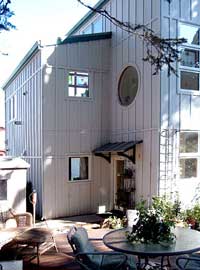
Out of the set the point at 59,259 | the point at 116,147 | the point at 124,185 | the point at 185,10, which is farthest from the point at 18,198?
the point at 185,10

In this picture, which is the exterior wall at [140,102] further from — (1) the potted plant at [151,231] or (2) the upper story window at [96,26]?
(1) the potted plant at [151,231]

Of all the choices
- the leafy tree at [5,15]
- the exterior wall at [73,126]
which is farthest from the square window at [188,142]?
the leafy tree at [5,15]

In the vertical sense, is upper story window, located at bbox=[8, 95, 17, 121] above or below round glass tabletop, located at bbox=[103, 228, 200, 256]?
above

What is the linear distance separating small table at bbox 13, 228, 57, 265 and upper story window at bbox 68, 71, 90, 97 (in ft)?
17.9

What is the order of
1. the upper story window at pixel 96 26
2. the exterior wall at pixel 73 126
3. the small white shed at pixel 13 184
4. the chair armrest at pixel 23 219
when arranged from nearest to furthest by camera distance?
the chair armrest at pixel 23 219, the small white shed at pixel 13 184, the exterior wall at pixel 73 126, the upper story window at pixel 96 26

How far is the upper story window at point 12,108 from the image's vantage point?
14698 millimetres

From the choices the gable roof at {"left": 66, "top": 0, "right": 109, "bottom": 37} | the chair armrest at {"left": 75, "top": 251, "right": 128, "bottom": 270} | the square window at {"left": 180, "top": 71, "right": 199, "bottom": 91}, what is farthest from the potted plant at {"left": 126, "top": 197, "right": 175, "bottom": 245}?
the gable roof at {"left": 66, "top": 0, "right": 109, "bottom": 37}

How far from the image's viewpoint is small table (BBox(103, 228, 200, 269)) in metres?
3.74

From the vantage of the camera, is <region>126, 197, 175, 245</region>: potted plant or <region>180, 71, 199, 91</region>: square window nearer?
<region>126, 197, 175, 245</region>: potted plant

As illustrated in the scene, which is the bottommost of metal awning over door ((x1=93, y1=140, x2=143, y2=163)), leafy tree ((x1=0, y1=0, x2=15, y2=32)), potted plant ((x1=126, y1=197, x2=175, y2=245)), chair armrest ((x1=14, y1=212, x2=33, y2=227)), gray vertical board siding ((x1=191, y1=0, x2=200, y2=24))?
chair armrest ((x1=14, y1=212, x2=33, y2=227))

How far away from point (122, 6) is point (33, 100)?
4.31m

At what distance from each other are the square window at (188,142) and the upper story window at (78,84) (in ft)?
11.6

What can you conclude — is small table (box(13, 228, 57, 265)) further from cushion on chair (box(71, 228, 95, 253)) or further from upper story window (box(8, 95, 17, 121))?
upper story window (box(8, 95, 17, 121))

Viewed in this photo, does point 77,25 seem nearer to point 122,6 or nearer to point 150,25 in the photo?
point 122,6
